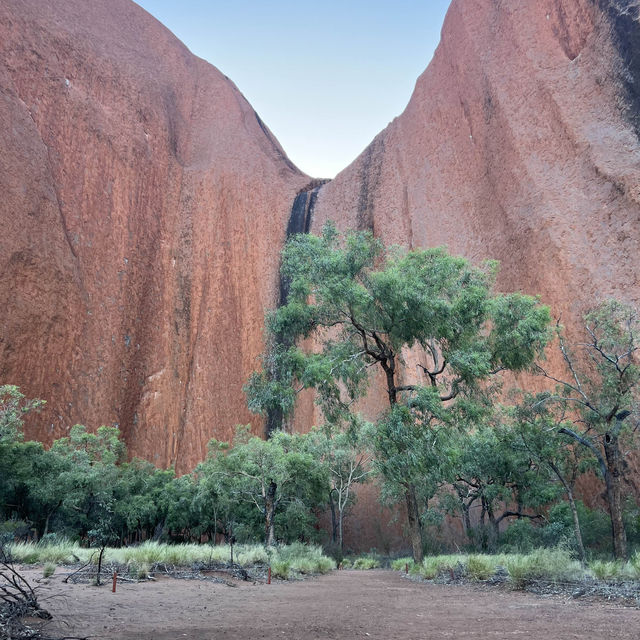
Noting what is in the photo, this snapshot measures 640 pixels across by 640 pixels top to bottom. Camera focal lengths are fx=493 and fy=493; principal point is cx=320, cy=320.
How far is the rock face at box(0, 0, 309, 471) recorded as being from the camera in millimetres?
28500

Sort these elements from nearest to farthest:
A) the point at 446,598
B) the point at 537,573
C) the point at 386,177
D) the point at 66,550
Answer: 1. the point at 446,598
2. the point at 537,573
3. the point at 66,550
4. the point at 386,177

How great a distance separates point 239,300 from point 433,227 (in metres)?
15.6

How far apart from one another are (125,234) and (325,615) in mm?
32875

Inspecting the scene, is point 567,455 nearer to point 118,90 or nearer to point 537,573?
point 537,573

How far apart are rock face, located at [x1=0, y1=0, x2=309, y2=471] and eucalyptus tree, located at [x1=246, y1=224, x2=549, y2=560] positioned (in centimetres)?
1877

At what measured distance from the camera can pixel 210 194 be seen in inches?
1596

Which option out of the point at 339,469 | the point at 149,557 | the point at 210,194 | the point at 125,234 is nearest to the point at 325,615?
the point at 149,557

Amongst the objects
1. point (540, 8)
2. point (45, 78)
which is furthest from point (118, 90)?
point (540, 8)

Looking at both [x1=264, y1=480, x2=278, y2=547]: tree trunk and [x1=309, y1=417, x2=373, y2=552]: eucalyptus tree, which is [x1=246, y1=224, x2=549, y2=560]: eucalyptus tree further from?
[x1=309, y1=417, x2=373, y2=552]: eucalyptus tree

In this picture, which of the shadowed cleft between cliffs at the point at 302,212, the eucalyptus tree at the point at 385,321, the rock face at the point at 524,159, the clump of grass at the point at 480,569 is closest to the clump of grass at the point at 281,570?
the eucalyptus tree at the point at 385,321

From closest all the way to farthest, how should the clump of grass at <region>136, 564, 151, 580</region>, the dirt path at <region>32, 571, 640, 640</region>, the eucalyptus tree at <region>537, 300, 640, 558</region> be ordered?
the dirt path at <region>32, 571, 640, 640</region> → the clump of grass at <region>136, 564, 151, 580</region> → the eucalyptus tree at <region>537, 300, 640, 558</region>

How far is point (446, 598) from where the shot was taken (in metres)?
8.26

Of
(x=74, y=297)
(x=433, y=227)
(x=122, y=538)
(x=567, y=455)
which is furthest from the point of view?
(x=433, y=227)

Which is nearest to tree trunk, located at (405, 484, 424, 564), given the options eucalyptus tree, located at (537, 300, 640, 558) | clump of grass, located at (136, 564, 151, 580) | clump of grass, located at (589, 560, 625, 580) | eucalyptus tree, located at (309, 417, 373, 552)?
eucalyptus tree, located at (537, 300, 640, 558)
